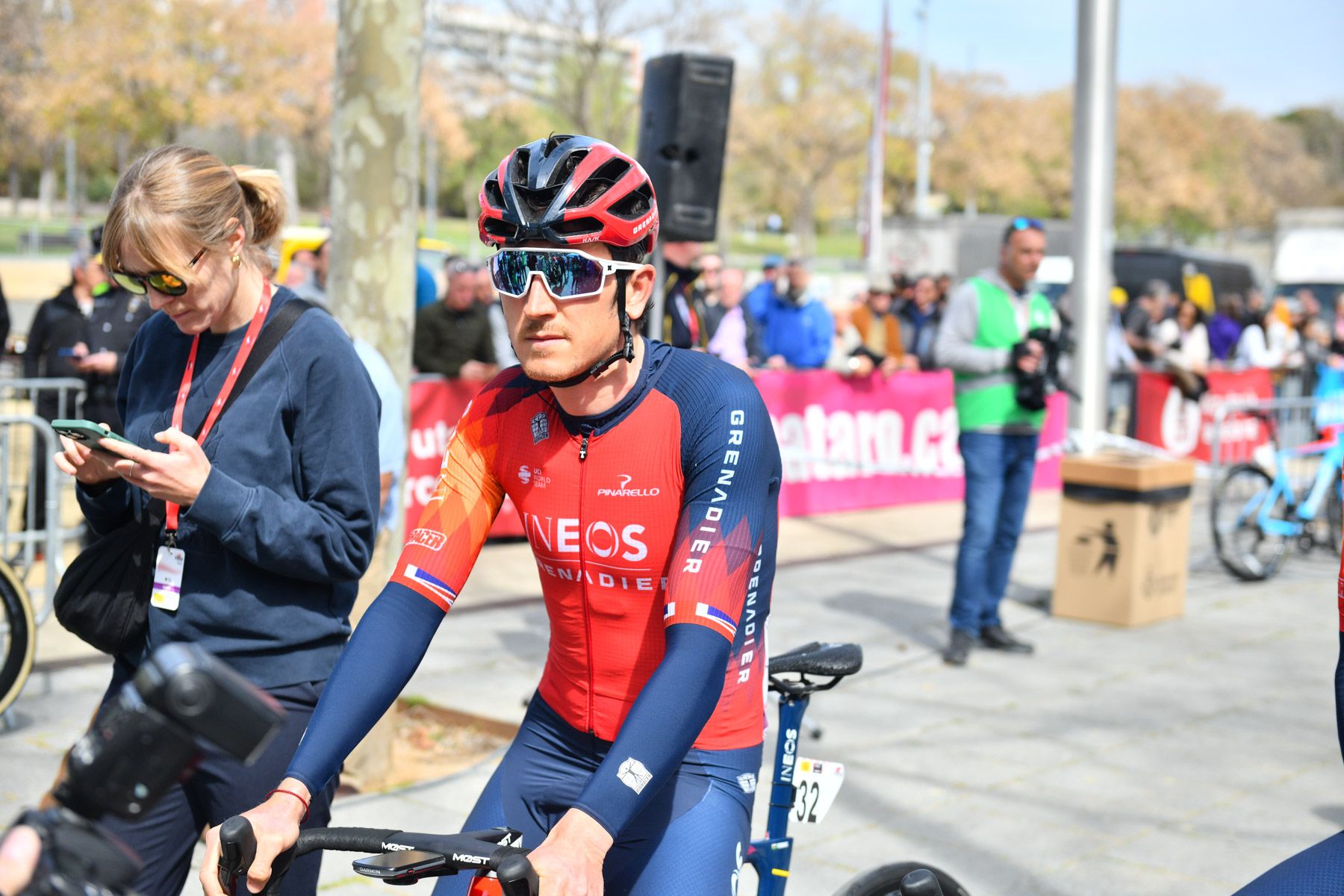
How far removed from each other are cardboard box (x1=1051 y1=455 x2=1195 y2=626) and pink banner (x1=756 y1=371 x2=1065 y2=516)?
11.5ft

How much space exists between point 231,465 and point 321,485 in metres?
0.18

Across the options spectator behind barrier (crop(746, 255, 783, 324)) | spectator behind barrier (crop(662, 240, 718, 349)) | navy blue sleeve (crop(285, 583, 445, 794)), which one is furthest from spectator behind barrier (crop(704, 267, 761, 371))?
navy blue sleeve (crop(285, 583, 445, 794))

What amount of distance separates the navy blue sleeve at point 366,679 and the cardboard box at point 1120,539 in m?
6.99

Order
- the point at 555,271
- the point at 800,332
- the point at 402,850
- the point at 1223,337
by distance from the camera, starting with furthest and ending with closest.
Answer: the point at 1223,337, the point at 800,332, the point at 555,271, the point at 402,850

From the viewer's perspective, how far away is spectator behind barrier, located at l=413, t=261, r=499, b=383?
430 inches

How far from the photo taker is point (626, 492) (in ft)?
8.52

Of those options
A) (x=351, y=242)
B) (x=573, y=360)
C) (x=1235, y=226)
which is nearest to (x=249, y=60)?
(x=351, y=242)

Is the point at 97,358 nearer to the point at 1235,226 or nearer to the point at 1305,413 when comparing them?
the point at 1305,413

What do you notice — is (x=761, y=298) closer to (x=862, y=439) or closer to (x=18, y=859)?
(x=862, y=439)

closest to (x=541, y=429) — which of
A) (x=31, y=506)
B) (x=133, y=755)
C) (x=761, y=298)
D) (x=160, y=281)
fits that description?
(x=160, y=281)

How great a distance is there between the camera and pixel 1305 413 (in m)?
13.8

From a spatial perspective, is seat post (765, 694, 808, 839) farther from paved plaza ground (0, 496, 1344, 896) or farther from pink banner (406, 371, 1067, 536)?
pink banner (406, 371, 1067, 536)

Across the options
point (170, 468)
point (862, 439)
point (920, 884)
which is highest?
point (170, 468)

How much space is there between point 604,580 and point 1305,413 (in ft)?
42.3
